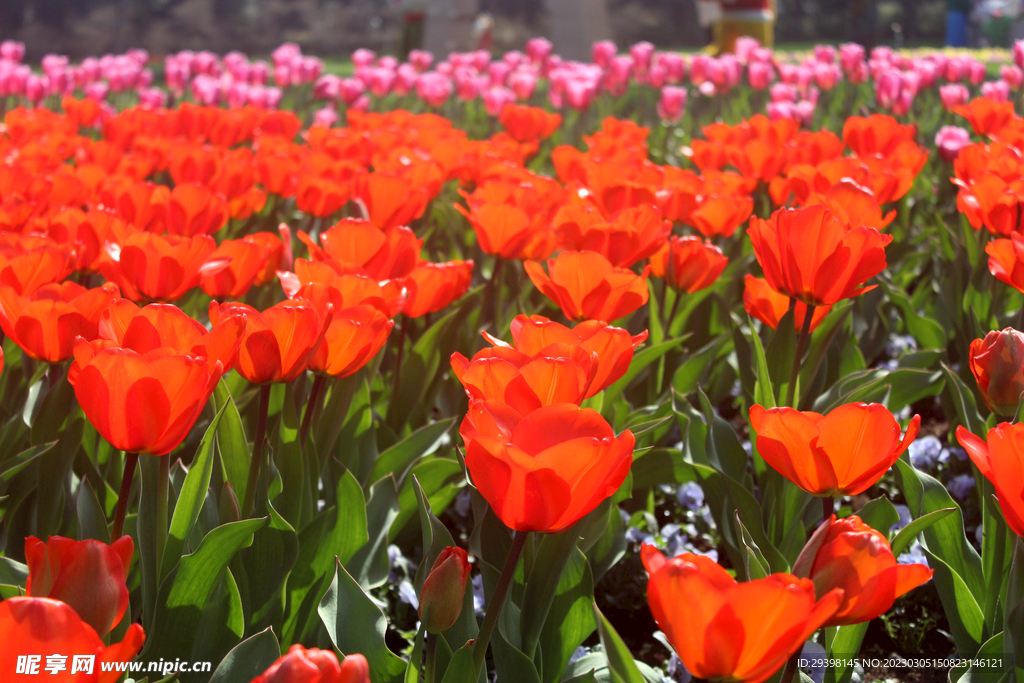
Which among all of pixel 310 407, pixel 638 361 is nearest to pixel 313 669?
pixel 310 407

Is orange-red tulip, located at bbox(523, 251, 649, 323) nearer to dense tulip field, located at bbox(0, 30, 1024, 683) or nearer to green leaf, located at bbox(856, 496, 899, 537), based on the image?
dense tulip field, located at bbox(0, 30, 1024, 683)

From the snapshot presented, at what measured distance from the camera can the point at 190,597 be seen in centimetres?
125

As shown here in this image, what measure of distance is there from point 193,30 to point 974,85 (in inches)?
781

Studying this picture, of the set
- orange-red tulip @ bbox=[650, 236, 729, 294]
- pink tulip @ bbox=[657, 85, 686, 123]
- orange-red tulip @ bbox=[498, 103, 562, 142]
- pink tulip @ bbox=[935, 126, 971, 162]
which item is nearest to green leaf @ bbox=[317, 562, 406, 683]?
orange-red tulip @ bbox=[650, 236, 729, 294]

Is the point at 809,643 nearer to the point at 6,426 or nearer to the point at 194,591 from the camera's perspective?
the point at 194,591

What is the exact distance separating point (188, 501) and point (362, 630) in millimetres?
328

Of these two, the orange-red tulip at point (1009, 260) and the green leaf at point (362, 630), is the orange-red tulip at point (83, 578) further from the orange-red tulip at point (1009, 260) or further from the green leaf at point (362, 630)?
the orange-red tulip at point (1009, 260)

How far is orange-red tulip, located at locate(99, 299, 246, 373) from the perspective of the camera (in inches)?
45.4

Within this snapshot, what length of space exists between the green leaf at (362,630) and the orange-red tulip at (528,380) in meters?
0.35

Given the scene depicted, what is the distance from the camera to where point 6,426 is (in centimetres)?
158

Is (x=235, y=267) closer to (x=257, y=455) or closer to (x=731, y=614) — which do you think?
(x=257, y=455)

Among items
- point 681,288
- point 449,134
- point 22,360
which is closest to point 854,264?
point 681,288

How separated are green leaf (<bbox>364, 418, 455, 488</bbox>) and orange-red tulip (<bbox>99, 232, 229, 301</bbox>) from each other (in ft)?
1.62

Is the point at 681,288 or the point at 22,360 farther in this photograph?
the point at 681,288
